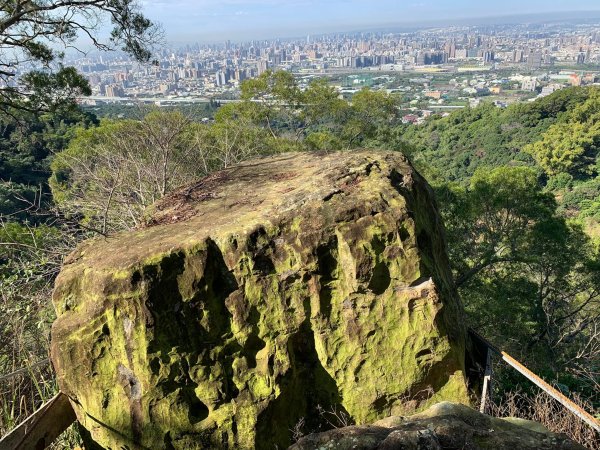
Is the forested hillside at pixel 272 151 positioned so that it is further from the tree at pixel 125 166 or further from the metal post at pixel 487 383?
the metal post at pixel 487 383

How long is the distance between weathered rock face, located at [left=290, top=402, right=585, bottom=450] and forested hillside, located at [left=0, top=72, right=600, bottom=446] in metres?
3.60

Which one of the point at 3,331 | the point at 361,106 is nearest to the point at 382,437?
the point at 3,331

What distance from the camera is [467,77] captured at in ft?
343

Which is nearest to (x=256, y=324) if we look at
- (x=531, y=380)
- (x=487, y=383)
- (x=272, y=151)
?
(x=487, y=383)

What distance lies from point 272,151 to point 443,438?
1196 cm

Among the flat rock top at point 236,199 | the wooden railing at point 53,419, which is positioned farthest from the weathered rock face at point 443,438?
the flat rock top at point 236,199

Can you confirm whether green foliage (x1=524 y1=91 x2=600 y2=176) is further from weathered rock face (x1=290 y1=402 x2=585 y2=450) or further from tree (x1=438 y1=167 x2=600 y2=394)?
weathered rock face (x1=290 y1=402 x2=585 y2=450)

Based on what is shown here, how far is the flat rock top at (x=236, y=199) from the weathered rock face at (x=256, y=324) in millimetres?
34

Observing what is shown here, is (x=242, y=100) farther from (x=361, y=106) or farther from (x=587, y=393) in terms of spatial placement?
(x=587, y=393)

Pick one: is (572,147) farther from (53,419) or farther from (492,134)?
(53,419)

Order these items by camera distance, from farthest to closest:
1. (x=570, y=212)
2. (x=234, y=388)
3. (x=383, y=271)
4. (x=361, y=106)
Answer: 1. (x=570, y=212)
2. (x=361, y=106)
3. (x=383, y=271)
4. (x=234, y=388)

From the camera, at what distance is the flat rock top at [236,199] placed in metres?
4.84

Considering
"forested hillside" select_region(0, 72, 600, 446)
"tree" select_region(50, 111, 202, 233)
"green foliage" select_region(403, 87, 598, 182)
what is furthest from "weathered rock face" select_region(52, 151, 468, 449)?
"green foliage" select_region(403, 87, 598, 182)

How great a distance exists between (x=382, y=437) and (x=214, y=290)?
96.5 inches
